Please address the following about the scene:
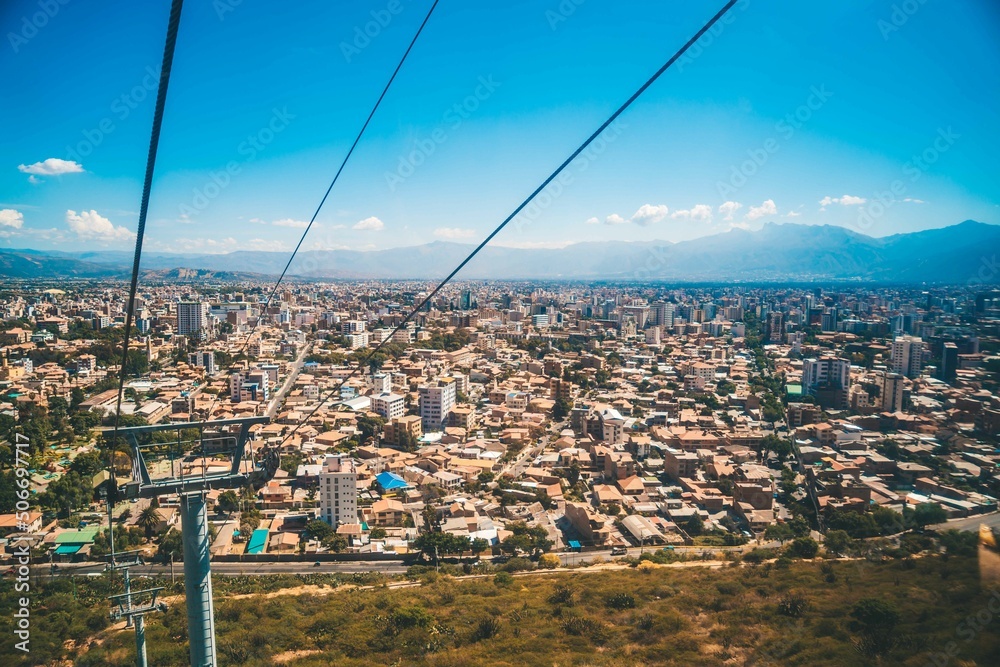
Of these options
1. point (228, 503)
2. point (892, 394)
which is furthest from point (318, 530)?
point (892, 394)

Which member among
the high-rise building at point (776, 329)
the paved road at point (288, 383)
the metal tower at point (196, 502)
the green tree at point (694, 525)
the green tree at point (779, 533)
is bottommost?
the green tree at point (694, 525)

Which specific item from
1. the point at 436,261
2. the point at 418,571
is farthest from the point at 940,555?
the point at 436,261

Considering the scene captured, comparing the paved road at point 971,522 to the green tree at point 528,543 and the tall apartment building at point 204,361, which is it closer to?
the green tree at point 528,543

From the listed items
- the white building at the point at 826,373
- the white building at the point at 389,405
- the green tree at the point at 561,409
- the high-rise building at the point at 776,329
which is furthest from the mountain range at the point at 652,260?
the white building at the point at 389,405

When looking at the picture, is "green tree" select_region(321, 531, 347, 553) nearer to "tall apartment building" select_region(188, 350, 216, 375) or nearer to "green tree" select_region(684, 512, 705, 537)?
"green tree" select_region(684, 512, 705, 537)

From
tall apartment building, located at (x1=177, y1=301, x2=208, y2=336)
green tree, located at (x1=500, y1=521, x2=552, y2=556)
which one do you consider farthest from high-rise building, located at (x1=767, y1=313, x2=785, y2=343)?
tall apartment building, located at (x1=177, y1=301, x2=208, y2=336)

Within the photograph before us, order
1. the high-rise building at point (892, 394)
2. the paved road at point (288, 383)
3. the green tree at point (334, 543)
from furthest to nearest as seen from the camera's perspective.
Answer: the paved road at point (288, 383) < the high-rise building at point (892, 394) < the green tree at point (334, 543)
